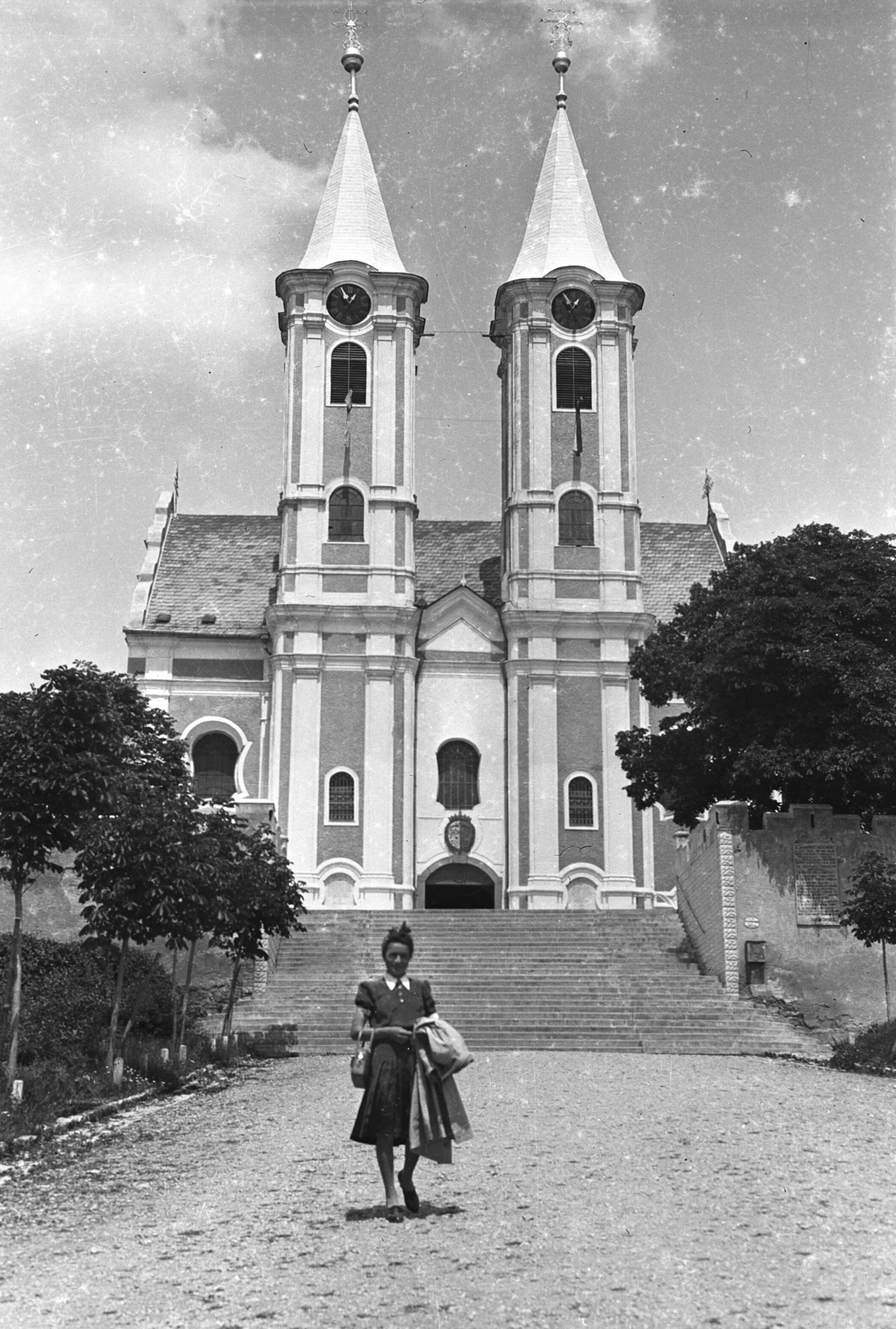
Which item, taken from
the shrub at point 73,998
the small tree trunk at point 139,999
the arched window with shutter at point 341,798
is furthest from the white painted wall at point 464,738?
the shrub at point 73,998

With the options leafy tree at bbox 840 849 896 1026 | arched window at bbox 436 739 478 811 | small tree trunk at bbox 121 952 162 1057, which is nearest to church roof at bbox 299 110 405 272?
arched window at bbox 436 739 478 811

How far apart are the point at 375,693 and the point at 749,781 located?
14360mm

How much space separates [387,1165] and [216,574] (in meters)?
38.0

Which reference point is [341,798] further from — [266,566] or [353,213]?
[353,213]

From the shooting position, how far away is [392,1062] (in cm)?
952

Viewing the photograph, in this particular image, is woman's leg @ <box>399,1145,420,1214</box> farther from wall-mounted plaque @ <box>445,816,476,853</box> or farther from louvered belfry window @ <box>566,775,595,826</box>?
wall-mounted plaque @ <box>445,816,476,853</box>

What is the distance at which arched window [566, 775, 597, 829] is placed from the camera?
4109cm

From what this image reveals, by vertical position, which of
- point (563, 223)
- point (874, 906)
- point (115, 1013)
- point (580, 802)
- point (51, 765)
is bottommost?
point (115, 1013)

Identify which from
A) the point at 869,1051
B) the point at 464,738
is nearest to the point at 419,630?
the point at 464,738

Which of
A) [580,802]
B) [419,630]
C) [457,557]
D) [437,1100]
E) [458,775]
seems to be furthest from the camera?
[457,557]

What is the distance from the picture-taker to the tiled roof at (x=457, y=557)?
150 ft

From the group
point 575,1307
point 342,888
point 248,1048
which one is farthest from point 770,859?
point 575,1307

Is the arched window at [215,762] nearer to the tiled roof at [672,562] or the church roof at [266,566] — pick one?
the church roof at [266,566]

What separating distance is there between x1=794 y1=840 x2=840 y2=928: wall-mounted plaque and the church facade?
13.6 meters
